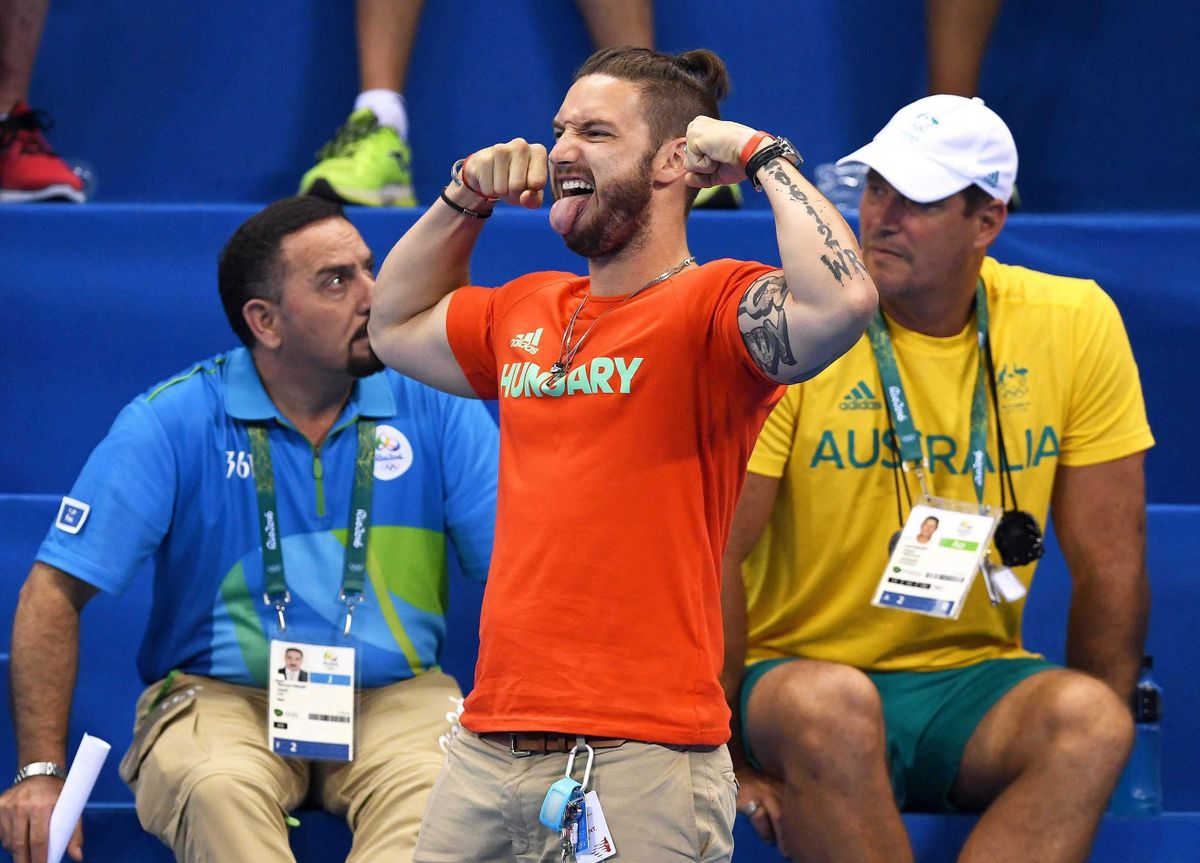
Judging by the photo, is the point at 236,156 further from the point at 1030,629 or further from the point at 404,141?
the point at 1030,629

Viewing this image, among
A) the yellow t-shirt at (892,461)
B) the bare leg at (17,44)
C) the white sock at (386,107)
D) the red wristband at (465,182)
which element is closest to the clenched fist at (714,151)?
the red wristband at (465,182)

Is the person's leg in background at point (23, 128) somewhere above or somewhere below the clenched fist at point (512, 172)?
above

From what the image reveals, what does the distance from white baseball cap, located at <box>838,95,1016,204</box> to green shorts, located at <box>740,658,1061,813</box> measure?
0.61m

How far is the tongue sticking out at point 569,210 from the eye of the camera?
155cm

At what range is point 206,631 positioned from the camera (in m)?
2.20

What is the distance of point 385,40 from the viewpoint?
3191 mm

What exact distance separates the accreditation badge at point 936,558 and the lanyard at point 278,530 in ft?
2.20

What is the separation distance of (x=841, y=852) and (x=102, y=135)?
7.59 ft

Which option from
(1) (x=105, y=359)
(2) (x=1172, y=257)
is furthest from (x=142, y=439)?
(2) (x=1172, y=257)

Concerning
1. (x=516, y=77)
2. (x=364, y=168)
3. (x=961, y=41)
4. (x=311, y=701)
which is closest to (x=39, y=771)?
(x=311, y=701)

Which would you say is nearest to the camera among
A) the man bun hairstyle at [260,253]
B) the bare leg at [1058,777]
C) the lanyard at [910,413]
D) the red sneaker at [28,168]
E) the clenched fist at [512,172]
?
the clenched fist at [512,172]

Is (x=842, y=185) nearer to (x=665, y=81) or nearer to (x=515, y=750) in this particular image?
(x=665, y=81)

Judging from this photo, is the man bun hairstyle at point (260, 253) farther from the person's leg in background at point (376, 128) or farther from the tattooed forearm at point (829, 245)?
the tattooed forearm at point (829, 245)

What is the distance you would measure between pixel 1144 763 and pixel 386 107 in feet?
5.75
